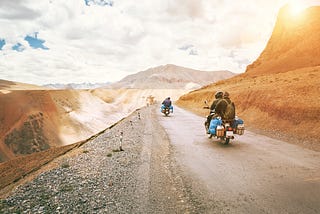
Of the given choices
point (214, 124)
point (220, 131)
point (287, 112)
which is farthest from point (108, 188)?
point (287, 112)

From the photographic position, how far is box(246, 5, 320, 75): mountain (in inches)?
1781

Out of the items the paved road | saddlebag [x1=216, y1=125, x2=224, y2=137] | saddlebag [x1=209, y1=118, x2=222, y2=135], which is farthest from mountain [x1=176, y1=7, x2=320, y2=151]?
saddlebag [x1=209, y1=118, x2=222, y2=135]

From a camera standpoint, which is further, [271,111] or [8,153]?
[8,153]

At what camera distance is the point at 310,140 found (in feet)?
43.5

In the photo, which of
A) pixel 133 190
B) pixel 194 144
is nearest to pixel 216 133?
pixel 194 144

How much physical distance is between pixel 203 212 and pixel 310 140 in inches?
415

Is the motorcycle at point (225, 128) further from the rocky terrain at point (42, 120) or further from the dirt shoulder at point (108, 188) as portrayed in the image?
the rocky terrain at point (42, 120)

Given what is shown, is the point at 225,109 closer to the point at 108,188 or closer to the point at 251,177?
the point at 251,177

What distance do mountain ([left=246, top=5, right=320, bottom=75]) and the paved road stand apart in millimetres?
37054

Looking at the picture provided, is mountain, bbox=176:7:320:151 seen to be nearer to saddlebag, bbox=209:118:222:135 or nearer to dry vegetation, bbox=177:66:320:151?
dry vegetation, bbox=177:66:320:151

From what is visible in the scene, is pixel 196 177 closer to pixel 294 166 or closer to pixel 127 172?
pixel 127 172

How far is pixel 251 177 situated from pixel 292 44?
55.0 meters

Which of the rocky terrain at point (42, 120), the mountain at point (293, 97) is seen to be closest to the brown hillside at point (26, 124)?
the rocky terrain at point (42, 120)

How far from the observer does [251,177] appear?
7301 millimetres
